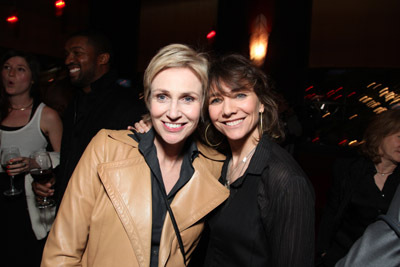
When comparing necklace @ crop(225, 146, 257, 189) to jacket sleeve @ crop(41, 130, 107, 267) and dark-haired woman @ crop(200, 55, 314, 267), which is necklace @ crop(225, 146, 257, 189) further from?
jacket sleeve @ crop(41, 130, 107, 267)

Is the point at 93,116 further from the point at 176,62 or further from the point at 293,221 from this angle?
the point at 293,221

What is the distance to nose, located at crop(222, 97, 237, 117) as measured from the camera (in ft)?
4.88

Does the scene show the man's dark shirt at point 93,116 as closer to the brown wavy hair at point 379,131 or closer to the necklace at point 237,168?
the necklace at point 237,168

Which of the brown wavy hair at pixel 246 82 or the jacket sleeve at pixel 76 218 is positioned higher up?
the brown wavy hair at pixel 246 82

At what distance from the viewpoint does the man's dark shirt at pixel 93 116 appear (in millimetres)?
2150

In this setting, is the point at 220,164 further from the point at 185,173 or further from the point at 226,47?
the point at 226,47

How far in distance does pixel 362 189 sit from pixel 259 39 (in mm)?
3487

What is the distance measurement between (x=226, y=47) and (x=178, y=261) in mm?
4797

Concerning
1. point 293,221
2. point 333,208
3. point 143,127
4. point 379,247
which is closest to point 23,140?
point 143,127

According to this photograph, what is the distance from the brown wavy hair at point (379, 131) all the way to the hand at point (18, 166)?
283 cm

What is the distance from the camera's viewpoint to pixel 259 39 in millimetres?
4984

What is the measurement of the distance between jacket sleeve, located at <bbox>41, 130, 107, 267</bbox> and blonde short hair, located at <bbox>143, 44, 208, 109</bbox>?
45 cm

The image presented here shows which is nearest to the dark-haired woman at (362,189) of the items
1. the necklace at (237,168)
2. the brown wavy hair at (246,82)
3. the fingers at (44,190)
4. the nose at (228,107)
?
the brown wavy hair at (246,82)

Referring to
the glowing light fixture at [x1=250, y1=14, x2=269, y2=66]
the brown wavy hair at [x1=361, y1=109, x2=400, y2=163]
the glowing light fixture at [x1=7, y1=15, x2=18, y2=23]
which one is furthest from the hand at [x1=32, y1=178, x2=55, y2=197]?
the glowing light fixture at [x1=7, y1=15, x2=18, y2=23]
